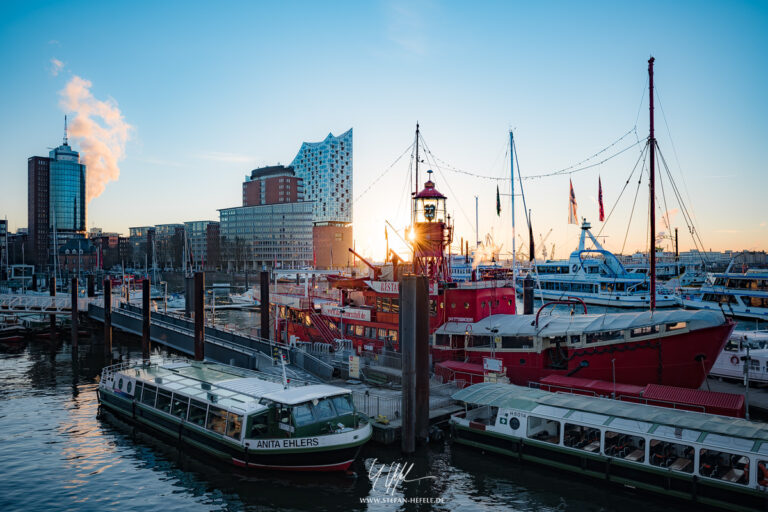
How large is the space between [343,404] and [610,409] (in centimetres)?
1060

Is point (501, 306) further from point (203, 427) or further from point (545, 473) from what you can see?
point (203, 427)

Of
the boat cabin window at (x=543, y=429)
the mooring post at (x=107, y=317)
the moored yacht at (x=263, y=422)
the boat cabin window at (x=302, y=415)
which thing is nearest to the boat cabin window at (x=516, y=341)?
the boat cabin window at (x=543, y=429)

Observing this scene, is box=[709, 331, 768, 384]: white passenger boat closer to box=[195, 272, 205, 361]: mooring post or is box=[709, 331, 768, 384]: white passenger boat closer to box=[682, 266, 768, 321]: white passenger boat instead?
box=[195, 272, 205, 361]: mooring post

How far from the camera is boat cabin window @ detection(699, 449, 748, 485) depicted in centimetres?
1548

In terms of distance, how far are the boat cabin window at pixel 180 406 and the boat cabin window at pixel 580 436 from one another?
54.1 ft

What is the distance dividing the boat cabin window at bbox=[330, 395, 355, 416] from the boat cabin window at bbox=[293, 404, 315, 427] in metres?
1.11

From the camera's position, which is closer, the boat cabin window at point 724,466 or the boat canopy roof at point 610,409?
the boat cabin window at point 724,466

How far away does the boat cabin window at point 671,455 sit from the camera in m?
16.7

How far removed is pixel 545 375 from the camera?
27.2 meters

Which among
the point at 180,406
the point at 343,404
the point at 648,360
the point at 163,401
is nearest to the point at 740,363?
the point at 648,360

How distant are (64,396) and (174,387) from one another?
13.8 metres

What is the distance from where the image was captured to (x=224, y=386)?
888 inches

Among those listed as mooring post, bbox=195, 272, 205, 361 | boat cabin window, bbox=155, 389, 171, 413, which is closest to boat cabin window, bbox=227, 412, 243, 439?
boat cabin window, bbox=155, 389, 171, 413

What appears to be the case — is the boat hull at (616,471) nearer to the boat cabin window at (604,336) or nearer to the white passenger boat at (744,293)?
the boat cabin window at (604,336)
